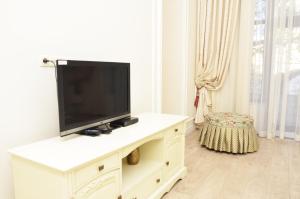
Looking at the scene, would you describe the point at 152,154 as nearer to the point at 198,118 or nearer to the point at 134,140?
the point at 134,140

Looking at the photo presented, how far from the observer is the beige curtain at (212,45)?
11.8ft

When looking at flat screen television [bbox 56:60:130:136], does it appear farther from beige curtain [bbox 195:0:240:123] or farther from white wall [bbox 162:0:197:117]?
beige curtain [bbox 195:0:240:123]

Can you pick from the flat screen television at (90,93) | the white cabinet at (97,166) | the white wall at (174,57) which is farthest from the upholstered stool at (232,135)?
the flat screen television at (90,93)

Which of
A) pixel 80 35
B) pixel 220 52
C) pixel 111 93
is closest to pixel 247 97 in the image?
pixel 220 52

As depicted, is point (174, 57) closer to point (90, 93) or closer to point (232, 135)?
point (232, 135)

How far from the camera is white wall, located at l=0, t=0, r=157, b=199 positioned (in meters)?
1.44

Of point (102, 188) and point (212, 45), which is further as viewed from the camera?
point (212, 45)

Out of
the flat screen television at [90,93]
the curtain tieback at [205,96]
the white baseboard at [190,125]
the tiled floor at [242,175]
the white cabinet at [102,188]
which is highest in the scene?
the flat screen television at [90,93]

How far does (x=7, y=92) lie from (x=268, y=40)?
3.39 meters

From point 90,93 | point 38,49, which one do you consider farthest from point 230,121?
point 38,49

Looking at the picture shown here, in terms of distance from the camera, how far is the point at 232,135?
2.92 metres

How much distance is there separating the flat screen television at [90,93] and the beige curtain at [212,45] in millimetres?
2039

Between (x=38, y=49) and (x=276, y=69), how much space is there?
3.15m

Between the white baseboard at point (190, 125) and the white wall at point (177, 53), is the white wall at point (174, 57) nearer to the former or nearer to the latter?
the white wall at point (177, 53)
